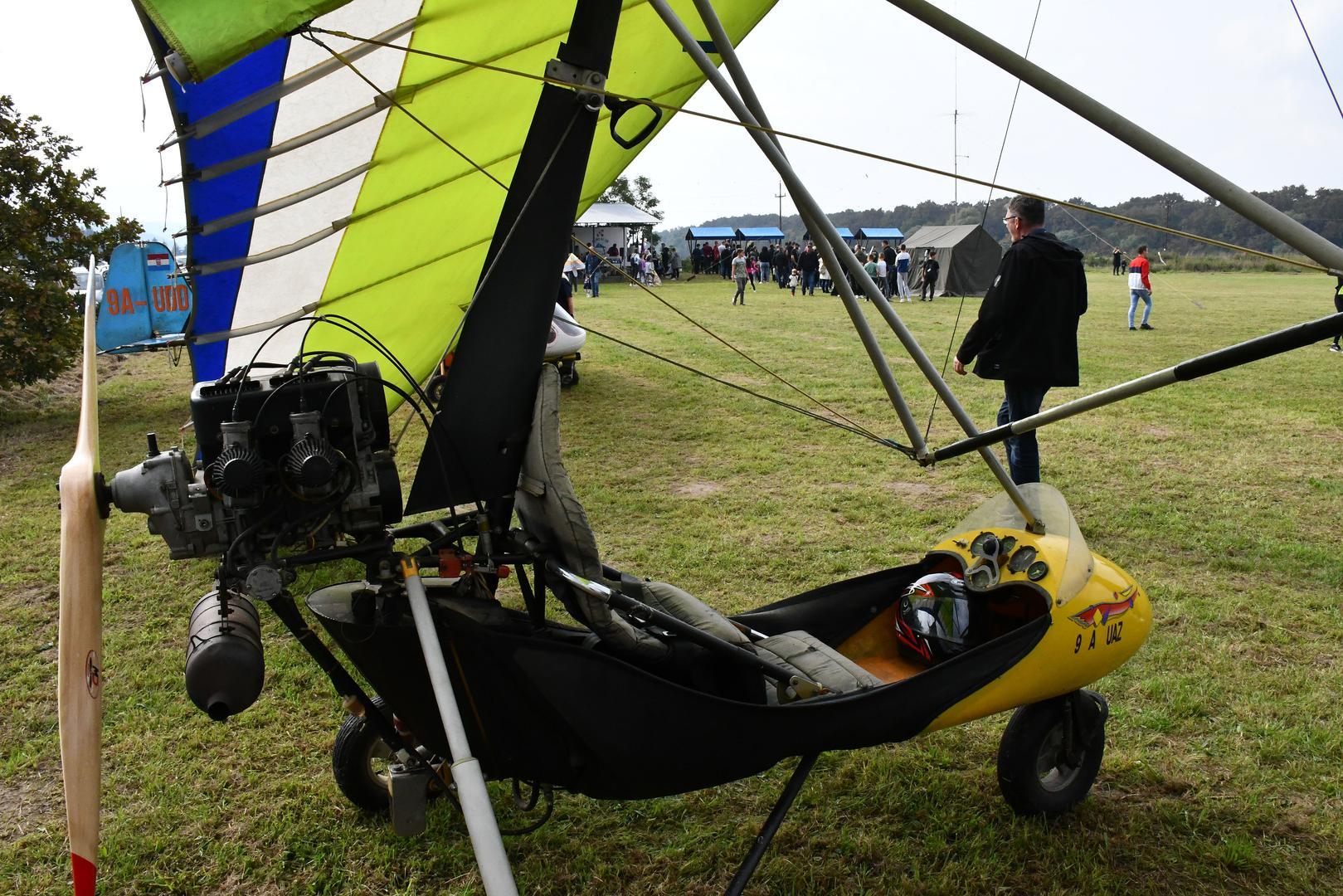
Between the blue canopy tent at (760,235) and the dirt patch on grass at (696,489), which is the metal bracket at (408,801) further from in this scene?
the blue canopy tent at (760,235)

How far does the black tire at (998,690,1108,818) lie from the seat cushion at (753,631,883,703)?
1.59ft

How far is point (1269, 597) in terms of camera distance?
423 centimetres

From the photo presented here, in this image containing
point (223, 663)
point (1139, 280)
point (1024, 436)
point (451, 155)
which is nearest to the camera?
point (223, 663)

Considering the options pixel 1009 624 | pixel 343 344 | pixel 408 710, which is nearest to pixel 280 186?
pixel 343 344

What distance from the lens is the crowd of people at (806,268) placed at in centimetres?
2222

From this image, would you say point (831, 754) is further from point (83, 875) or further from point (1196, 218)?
point (1196, 218)

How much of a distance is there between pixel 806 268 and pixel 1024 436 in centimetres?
2086

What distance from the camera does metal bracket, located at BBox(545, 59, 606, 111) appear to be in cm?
203

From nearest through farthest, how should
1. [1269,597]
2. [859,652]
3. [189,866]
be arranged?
[189,866] < [859,652] < [1269,597]

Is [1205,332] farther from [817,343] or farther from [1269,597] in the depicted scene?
[1269,597]

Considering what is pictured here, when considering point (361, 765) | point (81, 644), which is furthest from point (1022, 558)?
point (81, 644)

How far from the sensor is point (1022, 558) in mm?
2896

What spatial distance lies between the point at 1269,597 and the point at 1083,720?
1.99 metres

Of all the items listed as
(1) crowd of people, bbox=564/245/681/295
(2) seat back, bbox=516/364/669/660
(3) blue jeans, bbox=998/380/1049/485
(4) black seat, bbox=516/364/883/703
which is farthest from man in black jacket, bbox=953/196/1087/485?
(1) crowd of people, bbox=564/245/681/295
